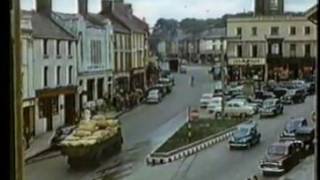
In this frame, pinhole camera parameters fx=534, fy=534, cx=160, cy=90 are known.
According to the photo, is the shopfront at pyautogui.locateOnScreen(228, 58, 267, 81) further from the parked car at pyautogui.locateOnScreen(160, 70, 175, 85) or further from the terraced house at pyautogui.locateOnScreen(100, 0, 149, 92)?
the terraced house at pyautogui.locateOnScreen(100, 0, 149, 92)

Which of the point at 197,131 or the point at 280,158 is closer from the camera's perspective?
the point at 280,158

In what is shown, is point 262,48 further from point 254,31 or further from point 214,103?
point 214,103

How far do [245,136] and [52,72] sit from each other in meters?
1.02

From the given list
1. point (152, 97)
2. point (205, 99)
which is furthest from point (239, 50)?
point (152, 97)

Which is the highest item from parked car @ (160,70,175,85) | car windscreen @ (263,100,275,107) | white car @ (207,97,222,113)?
parked car @ (160,70,175,85)

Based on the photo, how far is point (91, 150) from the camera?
2.41 m

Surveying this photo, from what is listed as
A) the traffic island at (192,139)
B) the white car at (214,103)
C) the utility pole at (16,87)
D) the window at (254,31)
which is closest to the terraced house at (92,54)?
the traffic island at (192,139)

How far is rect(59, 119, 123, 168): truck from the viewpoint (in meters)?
2.23

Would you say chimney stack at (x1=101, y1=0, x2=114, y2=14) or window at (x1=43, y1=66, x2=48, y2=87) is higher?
chimney stack at (x1=101, y1=0, x2=114, y2=14)

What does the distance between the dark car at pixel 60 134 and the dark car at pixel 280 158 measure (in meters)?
0.81

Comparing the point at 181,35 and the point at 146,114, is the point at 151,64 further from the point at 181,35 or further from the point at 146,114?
the point at 181,35

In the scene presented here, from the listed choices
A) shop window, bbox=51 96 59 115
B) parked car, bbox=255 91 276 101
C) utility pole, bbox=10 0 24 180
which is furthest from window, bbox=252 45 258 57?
utility pole, bbox=10 0 24 180

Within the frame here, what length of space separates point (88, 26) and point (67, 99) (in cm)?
78

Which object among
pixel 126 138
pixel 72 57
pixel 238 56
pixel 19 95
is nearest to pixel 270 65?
pixel 238 56
